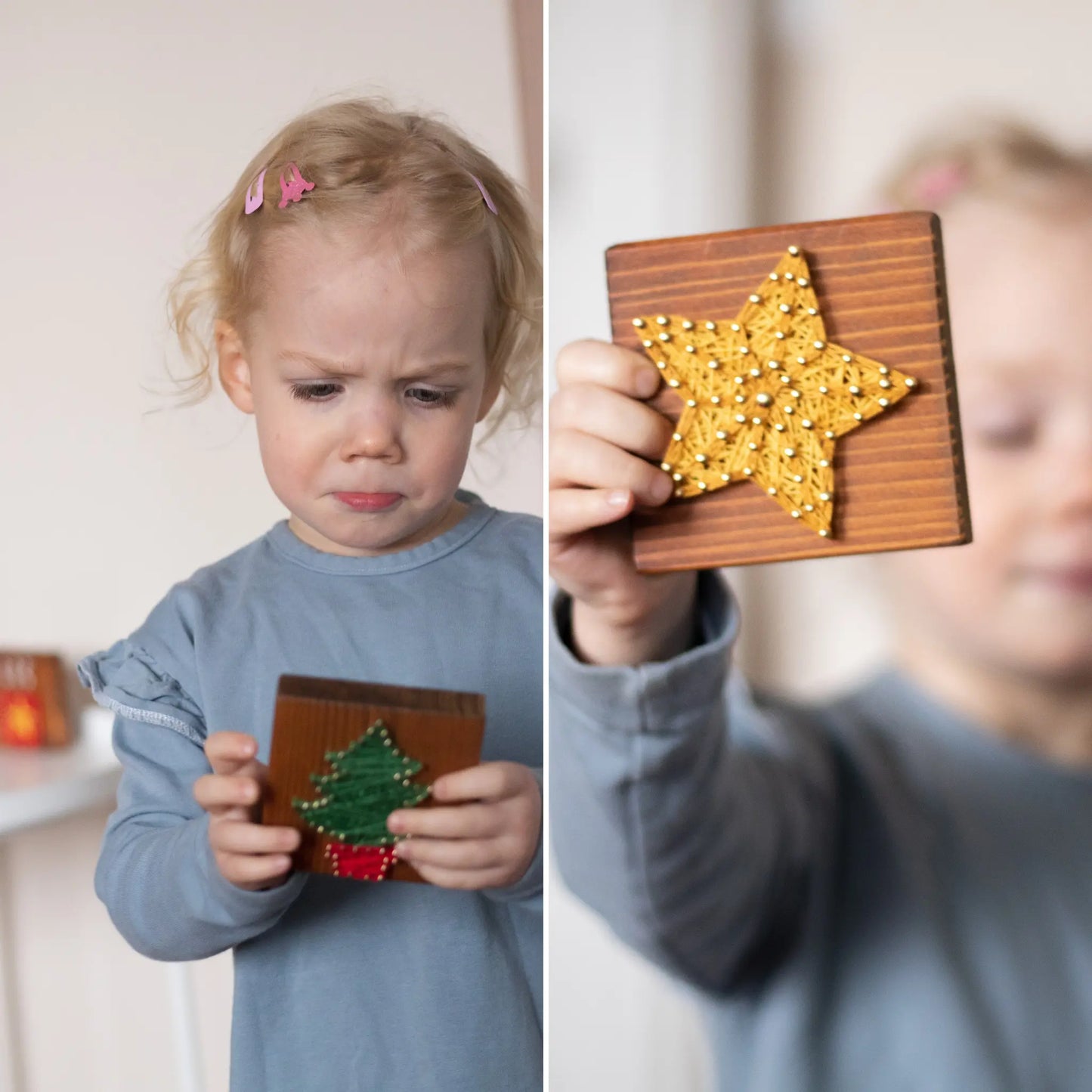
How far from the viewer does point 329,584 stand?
1.25ft

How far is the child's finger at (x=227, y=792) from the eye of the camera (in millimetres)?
348

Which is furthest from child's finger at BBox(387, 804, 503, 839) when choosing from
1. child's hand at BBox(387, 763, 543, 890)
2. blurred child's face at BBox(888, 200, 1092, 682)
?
blurred child's face at BBox(888, 200, 1092, 682)

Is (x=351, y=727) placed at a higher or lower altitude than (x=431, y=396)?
lower

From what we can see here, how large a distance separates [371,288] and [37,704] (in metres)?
0.21

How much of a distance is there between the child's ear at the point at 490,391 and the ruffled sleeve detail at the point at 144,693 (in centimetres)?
15

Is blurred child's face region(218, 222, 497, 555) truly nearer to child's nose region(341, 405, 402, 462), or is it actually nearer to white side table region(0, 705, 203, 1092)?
child's nose region(341, 405, 402, 462)

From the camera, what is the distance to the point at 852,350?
26cm

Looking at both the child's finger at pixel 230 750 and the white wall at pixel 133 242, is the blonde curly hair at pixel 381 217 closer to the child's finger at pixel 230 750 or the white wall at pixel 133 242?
the white wall at pixel 133 242

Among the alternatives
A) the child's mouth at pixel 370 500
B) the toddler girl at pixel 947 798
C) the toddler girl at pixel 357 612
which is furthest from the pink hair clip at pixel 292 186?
the toddler girl at pixel 947 798

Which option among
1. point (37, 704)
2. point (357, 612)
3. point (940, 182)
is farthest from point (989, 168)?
point (37, 704)

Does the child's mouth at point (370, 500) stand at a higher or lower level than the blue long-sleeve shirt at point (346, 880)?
higher

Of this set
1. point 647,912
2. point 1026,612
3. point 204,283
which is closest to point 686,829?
point 647,912

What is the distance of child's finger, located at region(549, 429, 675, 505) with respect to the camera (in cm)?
27

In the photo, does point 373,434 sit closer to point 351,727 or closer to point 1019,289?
point 351,727
